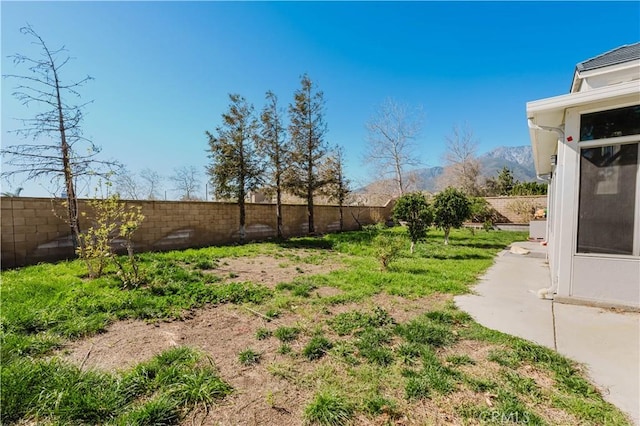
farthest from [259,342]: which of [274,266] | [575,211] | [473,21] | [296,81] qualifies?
[296,81]

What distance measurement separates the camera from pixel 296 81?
13125 mm

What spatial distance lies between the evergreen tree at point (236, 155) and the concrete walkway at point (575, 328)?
9.08 meters

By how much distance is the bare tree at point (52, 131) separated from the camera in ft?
20.1

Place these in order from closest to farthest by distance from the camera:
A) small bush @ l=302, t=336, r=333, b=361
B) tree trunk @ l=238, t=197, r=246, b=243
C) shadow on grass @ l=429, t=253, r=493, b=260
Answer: small bush @ l=302, t=336, r=333, b=361
shadow on grass @ l=429, t=253, r=493, b=260
tree trunk @ l=238, t=197, r=246, b=243

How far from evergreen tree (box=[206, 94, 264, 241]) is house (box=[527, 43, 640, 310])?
9.48 m

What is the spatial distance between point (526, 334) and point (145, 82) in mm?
9758

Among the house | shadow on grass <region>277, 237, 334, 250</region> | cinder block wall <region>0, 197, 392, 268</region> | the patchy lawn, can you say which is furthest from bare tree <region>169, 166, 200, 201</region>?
the house

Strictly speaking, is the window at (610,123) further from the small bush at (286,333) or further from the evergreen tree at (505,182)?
the evergreen tree at (505,182)

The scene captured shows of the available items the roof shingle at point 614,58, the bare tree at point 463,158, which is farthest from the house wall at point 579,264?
the bare tree at point 463,158

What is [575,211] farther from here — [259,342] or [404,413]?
[259,342]

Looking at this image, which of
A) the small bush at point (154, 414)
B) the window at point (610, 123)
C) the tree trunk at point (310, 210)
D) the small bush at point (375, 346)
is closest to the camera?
the small bush at point (154, 414)

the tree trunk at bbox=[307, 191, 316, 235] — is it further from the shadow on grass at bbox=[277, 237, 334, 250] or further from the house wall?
the house wall

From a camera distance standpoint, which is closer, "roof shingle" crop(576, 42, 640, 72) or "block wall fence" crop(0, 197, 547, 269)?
"roof shingle" crop(576, 42, 640, 72)

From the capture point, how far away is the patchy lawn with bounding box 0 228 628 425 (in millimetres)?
1907
